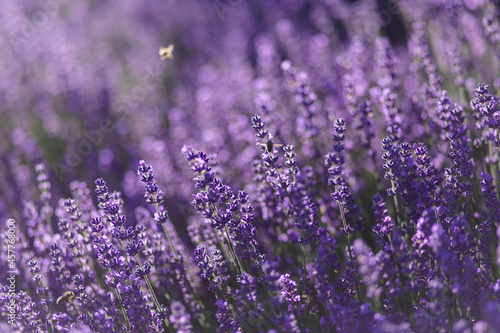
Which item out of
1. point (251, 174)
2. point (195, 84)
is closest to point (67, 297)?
point (251, 174)

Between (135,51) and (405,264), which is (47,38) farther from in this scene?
(405,264)

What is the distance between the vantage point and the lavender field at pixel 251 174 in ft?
8.68

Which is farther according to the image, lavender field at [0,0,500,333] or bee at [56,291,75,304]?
bee at [56,291,75,304]

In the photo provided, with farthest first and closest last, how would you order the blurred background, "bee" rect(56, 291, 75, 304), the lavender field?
the blurred background, "bee" rect(56, 291, 75, 304), the lavender field

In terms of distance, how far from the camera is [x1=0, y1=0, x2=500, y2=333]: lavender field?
264cm

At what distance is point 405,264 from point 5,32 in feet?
24.0

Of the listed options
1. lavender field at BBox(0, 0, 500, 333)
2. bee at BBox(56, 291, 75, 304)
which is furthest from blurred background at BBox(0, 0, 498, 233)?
bee at BBox(56, 291, 75, 304)

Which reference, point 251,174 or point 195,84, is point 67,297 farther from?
point 195,84

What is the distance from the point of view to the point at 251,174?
4.34 metres

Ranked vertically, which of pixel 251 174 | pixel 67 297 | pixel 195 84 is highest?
pixel 195 84

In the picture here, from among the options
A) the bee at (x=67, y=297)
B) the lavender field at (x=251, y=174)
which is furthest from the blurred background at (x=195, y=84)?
the bee at (x=67, y=297)

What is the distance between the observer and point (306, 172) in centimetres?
346

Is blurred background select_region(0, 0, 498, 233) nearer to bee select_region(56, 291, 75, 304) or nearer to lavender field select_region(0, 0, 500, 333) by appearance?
lavender field select_region(0, 0, 500, 333)

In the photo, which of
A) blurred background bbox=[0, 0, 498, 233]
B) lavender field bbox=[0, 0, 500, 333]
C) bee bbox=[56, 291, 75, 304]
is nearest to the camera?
lavender field bbox=[0, 0, 500, 333]
